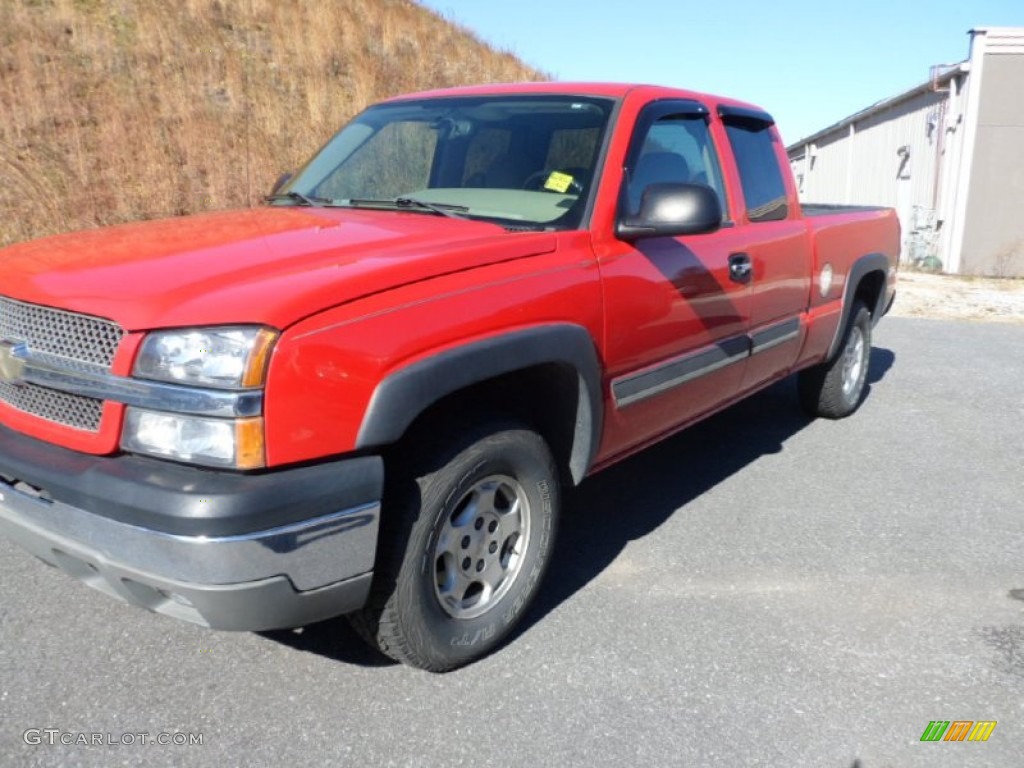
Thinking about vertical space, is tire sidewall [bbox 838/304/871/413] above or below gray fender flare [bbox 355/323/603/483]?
below

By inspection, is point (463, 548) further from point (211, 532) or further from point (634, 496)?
point (634, 496)

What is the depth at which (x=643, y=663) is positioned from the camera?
295 cm

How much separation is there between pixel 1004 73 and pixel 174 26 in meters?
14.3

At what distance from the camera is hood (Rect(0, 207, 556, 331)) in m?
2.23

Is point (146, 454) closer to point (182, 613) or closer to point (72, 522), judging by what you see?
point (72, 522)

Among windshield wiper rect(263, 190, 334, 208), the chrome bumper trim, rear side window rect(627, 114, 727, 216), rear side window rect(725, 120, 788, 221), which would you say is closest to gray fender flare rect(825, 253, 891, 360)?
rear side window rect(725, 120, 788, 221)

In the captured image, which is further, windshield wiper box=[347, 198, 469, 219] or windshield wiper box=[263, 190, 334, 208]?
windshield wiper box=[263, 190, 334, 208]

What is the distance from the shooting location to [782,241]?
444cm

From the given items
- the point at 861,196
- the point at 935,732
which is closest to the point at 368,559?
the point at 935,732

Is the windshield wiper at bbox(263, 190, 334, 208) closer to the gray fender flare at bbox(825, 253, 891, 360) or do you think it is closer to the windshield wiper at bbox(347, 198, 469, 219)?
the windshield wiper at bbox(347, 198, 469, 219)

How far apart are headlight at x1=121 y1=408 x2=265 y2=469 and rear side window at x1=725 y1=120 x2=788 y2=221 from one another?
116 inches

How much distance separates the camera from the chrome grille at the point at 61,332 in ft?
7.61

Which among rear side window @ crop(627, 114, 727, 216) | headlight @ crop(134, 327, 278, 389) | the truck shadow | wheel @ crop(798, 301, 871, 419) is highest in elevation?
rear side window @ crop(627, 114, 727, 216)

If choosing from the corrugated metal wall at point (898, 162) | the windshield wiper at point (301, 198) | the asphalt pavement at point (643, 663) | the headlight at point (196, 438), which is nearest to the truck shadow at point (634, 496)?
the asphalt pavement at point (643, 663)
